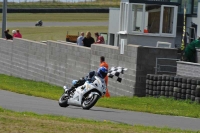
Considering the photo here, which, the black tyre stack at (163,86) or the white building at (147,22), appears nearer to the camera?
the black tyre stack at (163,86)

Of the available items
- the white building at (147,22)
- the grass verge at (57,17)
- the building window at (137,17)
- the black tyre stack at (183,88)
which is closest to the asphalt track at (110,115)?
the black tyre stack at (183,88)

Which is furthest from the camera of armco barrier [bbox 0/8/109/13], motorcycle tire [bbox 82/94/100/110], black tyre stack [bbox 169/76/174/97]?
armco barrier [bbox 0/8/109/13]

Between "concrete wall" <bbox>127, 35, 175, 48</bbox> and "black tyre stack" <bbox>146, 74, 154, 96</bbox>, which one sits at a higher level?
"concrete wall" <bbox>127, 35, 175, 48</bbox>

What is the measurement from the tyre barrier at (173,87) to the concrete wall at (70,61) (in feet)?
2.49

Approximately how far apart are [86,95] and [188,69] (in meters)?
4.92

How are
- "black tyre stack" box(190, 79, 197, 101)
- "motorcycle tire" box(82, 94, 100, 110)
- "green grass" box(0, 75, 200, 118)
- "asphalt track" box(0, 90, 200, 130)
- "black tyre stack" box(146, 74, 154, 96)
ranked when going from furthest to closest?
"black tyre stack" box(146, 74, 154, 96)
"black tyre stack" box(190, 79, 197, 101)
"green grass" box(0, 75, 200, 118)
"motorcycle tire" box(82, 94, 100, 110)
"asphalt track" box(0, 90, 200, 130)

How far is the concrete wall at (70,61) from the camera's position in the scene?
24656mm

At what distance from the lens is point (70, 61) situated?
30.9m

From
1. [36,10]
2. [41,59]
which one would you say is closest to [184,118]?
[41,59]

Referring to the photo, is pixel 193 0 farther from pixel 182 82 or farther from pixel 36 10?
pixel 36 10

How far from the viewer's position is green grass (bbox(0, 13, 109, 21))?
238ft

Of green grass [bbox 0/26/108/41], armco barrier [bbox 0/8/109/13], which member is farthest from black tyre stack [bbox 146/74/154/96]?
armco barrier [bbox 0/8/109/13]

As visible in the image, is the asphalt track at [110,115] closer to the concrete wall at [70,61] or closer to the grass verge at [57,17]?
the concrete wall at [70,61]

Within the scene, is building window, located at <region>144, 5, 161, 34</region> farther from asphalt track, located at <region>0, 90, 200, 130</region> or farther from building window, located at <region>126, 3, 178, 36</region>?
asphalt track, located at <region>0, 90, 200, 130</region>
